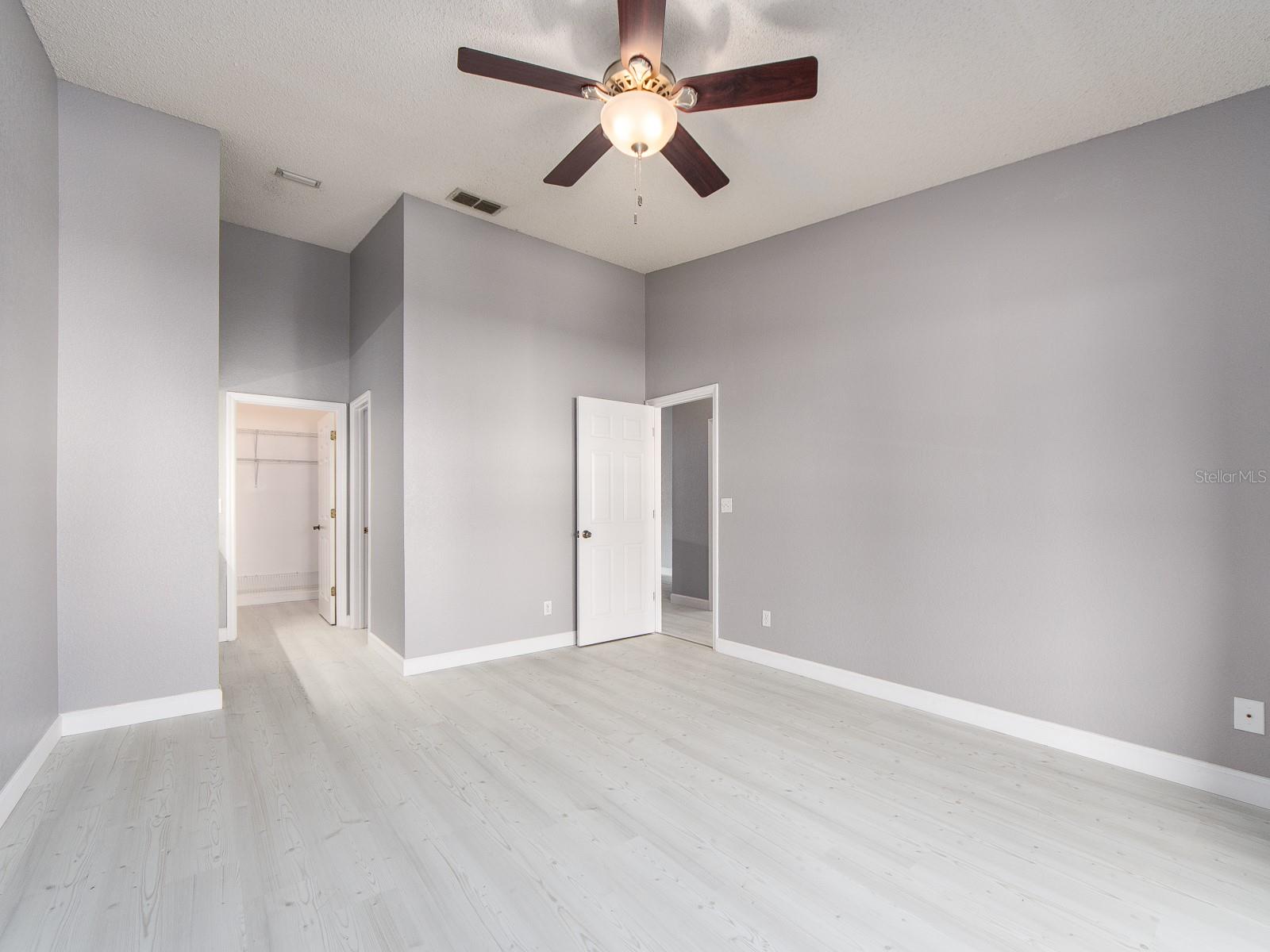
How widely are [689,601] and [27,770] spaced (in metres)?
5.29

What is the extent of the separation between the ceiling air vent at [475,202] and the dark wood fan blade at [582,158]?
1404 millimetres

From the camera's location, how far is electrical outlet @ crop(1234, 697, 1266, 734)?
255 cm

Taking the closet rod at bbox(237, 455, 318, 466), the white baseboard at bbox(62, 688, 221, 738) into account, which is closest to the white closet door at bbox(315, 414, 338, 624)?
the closet rod at bbox(237, 455, 318, 466)

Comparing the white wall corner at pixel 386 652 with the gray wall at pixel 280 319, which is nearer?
the white wall corner at pixel 386 652

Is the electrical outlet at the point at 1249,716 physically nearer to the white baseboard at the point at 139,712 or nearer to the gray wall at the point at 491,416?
the gray wall at the point at 491,416

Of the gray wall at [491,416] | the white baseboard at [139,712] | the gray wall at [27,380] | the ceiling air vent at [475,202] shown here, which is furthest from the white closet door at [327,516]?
the gray wall at [27,380]

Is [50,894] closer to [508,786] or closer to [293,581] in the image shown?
[508,786]

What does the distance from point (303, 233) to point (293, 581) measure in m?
3.92

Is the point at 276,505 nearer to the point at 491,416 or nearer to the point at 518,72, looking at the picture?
the point at 491,416

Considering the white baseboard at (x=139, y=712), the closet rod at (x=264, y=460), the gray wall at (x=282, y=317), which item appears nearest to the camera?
the white baseboard at (x=139, y=712)

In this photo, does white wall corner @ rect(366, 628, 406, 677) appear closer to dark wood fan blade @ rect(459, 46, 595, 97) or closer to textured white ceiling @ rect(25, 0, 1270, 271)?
textured white ceiling @ rect(25, 0, 1270, 271)

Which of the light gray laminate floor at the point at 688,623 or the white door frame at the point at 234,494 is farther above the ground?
the white door frame at the point at 234,494

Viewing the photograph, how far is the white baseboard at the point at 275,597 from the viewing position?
6469 millimetres

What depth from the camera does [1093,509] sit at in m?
3.01
